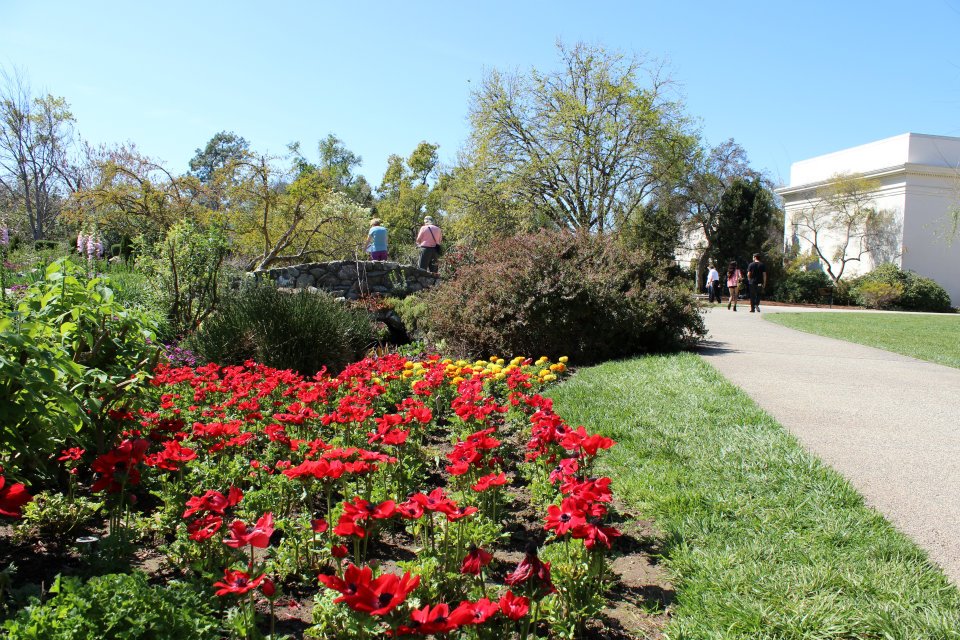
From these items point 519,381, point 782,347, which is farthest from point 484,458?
point 782,347

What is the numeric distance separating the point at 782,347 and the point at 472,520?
322 inches

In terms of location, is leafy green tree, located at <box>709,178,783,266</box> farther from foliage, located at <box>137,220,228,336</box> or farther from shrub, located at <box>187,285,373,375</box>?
foliage, located at <box>137,220,228,336</box>

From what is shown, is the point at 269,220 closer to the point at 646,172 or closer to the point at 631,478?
the point at 646,172

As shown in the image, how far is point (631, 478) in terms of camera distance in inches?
143

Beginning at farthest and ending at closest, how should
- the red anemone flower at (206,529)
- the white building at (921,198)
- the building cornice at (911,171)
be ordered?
1. the white building at (921,198)
2. the building cornice at (911,171)
3. the red anemone flower at (206,529)

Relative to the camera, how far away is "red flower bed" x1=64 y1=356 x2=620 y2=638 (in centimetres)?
186

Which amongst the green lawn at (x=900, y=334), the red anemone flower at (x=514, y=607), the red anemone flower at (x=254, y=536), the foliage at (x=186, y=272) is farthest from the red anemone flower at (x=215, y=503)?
the green lawn at (x=900, y=334)

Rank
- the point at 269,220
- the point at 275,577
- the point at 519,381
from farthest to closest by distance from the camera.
Answer: the point at 269,220
the point at 519,381
the point at 275,577

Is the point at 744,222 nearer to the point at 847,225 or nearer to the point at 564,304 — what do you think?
the point at 847,225

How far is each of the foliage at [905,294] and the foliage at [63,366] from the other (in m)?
29.1

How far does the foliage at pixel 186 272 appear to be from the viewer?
8.14 m

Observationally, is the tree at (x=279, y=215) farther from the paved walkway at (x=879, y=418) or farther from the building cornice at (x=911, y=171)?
the building cornice at (x=911, y=171)

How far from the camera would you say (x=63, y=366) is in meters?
2.34

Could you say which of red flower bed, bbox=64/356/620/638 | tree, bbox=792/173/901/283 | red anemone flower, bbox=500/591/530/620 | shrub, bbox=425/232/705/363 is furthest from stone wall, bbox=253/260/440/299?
tree, bbox=792/173/901/283
